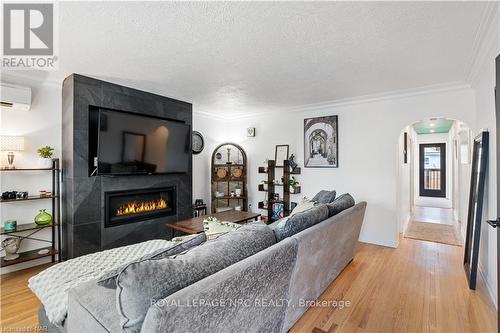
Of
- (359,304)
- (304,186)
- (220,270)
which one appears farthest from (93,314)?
(304,186)

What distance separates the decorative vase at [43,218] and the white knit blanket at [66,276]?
5.18 feet

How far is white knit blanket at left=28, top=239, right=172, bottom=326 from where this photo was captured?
146 centimetres

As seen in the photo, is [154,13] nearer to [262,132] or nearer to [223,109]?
[223,109]

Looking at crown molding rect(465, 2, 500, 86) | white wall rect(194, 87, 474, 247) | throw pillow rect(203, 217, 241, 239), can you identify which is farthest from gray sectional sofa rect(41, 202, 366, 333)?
white wall rect(194, 87, 474, 247)

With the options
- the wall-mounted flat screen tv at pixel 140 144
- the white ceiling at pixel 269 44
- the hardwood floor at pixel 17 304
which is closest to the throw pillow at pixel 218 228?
the hardwood floor at pixel 17 304

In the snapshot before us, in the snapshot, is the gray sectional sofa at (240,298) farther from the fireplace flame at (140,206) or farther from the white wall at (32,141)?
the white wall at (32,141)

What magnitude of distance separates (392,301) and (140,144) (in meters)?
3.60

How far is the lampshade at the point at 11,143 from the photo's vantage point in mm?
2822

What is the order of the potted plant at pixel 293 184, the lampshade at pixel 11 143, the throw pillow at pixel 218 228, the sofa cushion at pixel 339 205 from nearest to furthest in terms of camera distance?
A: 1. the throw pillow at pixel 218 228
2. the sofa cushion at pixel 339 205
3. the lampshade at pixel 11 143
4. the potted plant at pixel 293 184

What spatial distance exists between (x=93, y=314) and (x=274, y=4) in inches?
85.0

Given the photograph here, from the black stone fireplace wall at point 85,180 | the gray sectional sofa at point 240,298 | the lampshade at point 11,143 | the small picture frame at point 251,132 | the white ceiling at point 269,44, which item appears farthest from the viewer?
the small picture frame at point 251,132

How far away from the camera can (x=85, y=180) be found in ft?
10.6

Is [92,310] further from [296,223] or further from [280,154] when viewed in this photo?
[280,154]

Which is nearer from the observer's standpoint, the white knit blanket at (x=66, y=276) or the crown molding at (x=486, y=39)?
the white knit blanket at (x=66, y=276)
